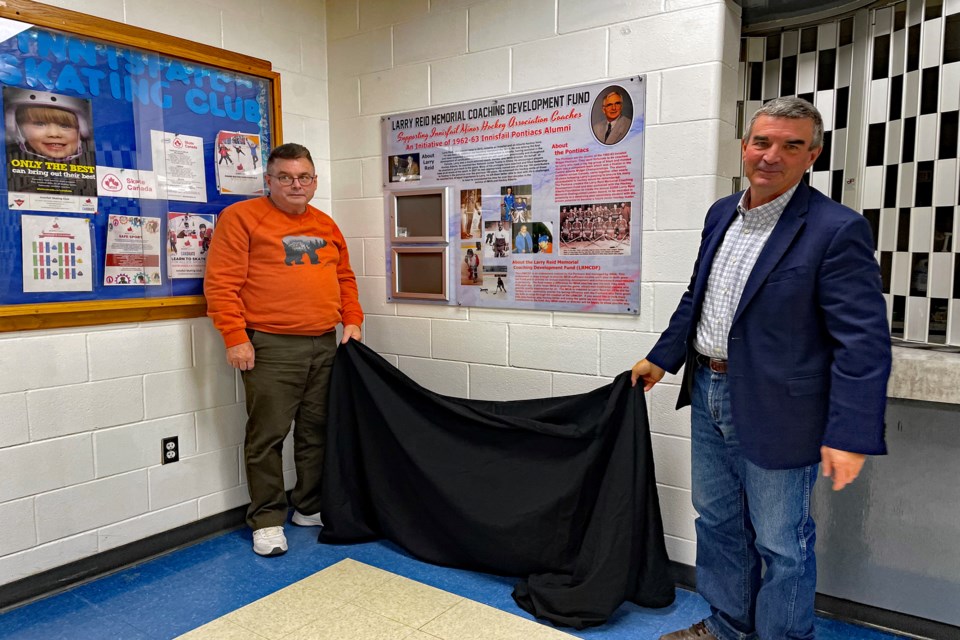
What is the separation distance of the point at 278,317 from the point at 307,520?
0.97 m

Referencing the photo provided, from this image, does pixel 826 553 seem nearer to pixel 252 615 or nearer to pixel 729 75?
pixel 729 75

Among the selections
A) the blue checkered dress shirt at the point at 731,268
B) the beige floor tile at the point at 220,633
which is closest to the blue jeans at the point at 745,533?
the blue checkered dress shirt at the point at 731,268

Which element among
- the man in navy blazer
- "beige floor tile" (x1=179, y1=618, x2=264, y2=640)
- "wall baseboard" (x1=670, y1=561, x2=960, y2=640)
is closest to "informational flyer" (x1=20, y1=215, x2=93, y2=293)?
"beige floor tile" (x1=179, y1=618, x2=264, y2=640)

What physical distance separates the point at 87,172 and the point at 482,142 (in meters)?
1.53

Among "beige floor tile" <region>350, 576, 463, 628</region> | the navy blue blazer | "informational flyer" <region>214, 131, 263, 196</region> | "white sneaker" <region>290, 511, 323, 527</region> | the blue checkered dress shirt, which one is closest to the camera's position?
the navy blue blazer

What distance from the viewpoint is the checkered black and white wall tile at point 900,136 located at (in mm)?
2078

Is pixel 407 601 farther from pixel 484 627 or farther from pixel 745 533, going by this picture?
pixel 745 533

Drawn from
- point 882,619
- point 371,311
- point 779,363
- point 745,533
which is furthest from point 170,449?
point 882,619

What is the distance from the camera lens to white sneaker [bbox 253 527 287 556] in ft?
8.96

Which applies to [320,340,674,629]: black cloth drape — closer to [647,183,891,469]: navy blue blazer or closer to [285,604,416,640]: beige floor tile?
[285,604,416,640]: beige floor tile

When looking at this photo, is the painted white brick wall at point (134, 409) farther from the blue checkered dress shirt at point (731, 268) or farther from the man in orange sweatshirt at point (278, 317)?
the blue checkered dress shirt at point (731, 268)

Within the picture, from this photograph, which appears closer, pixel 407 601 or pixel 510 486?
pixel 407 601

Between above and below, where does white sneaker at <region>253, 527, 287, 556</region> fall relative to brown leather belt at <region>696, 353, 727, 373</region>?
below

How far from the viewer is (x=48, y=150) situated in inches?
92.7
